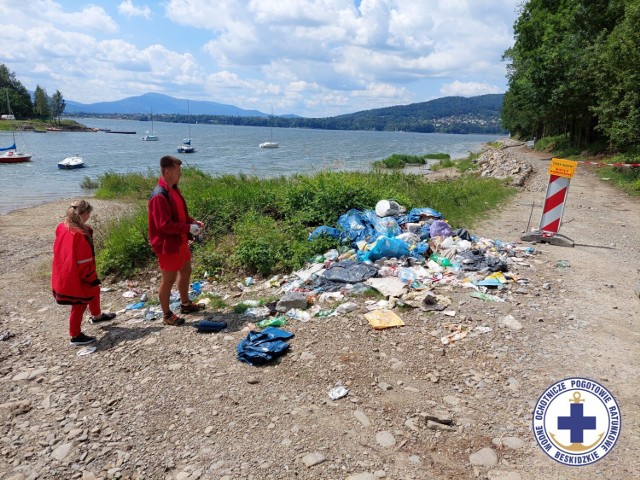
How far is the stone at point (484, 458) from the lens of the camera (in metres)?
2.80

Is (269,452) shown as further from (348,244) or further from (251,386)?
(348,244)

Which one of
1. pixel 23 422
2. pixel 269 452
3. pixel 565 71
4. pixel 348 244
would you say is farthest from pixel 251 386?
pixel 565 71

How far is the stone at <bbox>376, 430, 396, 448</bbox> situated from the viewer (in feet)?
9.82

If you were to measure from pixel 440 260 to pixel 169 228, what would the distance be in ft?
12.8

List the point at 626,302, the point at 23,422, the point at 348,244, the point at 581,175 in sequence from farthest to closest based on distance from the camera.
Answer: the point at 581,175, the point at 348,244, the point at 626,302, the point at 23,422

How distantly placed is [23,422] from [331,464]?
261cm

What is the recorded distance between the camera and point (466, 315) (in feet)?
15.6

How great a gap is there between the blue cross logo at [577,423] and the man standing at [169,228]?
3.89 metres

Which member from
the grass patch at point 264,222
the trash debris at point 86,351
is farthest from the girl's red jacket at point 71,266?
the grass patch at point 264,222

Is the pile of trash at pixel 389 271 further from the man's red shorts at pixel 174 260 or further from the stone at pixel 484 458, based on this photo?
the stone at pixel 484 458

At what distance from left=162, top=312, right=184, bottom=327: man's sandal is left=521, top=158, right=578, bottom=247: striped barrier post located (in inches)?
241

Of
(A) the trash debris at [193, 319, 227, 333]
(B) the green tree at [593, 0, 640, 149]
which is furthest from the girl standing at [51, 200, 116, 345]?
(B) the green tree at [593, 0, 640, 149]

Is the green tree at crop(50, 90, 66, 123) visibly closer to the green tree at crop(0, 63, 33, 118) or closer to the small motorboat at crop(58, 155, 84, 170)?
the green tree at crop(0, 63, 33, 118)

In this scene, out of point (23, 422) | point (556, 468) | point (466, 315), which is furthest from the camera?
point (466, 315)
